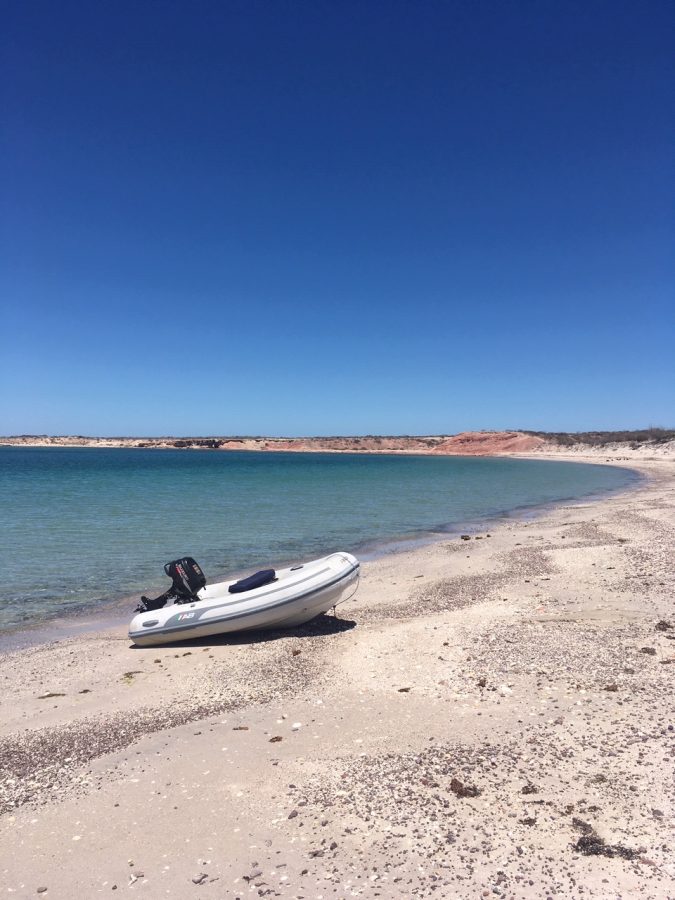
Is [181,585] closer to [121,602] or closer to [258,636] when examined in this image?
[258,636]

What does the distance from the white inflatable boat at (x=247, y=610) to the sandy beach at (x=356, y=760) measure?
30 cm

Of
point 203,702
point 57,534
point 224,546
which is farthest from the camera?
point 57,534

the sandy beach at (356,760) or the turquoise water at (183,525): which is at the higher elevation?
the sandy beach at (356,760)

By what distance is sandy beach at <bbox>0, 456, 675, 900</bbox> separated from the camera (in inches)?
137

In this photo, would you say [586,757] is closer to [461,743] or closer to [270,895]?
[461,743]

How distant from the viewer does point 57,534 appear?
1816 centimetres

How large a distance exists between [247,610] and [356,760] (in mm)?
3980

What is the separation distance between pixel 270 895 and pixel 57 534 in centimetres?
1708

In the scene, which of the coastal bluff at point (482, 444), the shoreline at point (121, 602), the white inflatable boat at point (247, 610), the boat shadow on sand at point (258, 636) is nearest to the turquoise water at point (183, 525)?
the shoreline at point (121, 602)

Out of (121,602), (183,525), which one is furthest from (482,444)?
(121,602)

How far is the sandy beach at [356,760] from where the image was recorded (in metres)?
3.47

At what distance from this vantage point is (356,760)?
15.3 feet

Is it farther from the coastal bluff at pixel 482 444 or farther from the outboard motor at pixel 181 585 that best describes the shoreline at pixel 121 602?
the coastal bluff at pixel 482 444

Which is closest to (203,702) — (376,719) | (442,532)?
(376,719)
